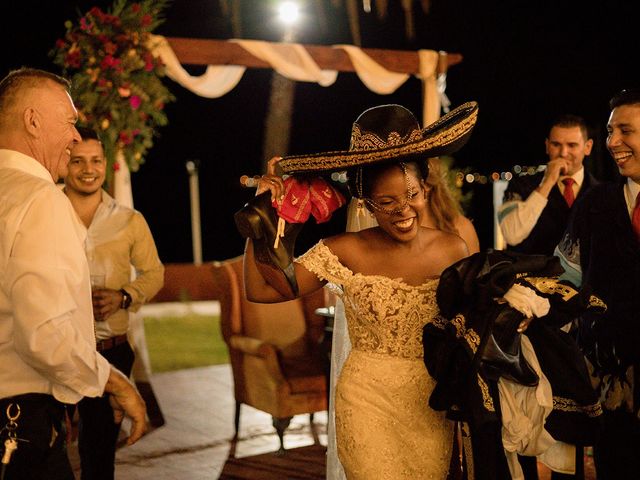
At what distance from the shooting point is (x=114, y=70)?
5.59 meters

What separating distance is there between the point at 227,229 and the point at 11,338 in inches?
678

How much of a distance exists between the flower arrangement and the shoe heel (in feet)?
10.8

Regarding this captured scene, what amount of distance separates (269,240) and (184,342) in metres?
7.91

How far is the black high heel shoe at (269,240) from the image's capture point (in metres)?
2.40

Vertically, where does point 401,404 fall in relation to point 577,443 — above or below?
above

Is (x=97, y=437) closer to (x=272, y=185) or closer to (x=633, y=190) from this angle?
(x=272, y=185)

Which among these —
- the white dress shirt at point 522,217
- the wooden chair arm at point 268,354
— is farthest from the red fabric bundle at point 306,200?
the wooden chair arm at point 268,354

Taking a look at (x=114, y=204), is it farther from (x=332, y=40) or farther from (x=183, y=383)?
(x=332, y=40)

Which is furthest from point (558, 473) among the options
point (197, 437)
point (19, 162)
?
point (197, 437)

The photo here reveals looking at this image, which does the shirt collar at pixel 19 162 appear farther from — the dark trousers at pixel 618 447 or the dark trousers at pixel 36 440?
the dark trousers at pixel 618 447

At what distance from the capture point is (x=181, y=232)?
19.0 metres

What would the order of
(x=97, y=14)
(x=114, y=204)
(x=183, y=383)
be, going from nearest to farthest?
(x=114, y=204), (x=97, y=14), (x=183, y=383)

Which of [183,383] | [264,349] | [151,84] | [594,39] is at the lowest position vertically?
[183,383]

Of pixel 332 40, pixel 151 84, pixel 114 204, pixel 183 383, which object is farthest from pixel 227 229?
pixel 114 204
